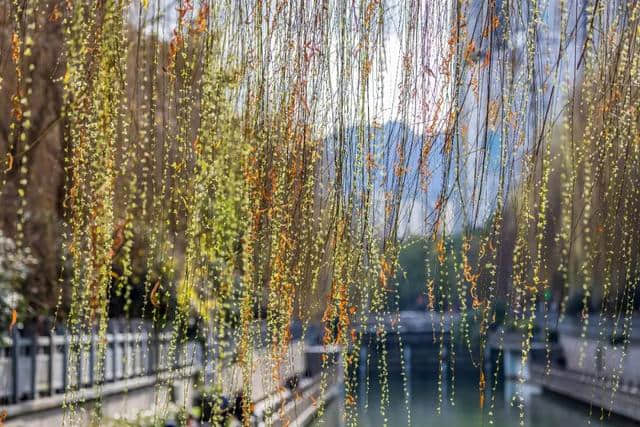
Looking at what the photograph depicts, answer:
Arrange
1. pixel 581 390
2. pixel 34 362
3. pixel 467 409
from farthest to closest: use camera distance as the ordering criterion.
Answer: pixel 467 409 < pixel 581 390 < pixel 34 362

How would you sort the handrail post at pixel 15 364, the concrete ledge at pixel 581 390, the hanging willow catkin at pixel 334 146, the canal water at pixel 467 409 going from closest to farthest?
the hanging willow catkin at pixel 334 146 → the handrail post at pixel 15 364 → the concrete ledge at pixel 581 390 → the canal water at pixel 467 409

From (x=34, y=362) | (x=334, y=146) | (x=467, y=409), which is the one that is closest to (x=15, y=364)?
(x=34, y=362)

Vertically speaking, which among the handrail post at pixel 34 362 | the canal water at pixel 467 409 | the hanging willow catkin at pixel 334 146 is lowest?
the canal water at pixel 467 409

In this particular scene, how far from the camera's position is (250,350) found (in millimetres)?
1410

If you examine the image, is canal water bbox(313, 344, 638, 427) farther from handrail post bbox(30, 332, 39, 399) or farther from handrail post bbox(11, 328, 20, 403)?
handrail post bbox(11, 328, 20, 403)

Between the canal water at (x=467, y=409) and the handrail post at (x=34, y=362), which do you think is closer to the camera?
the handrail post at (x=34, y=362)

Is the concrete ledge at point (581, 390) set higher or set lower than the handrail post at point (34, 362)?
lower

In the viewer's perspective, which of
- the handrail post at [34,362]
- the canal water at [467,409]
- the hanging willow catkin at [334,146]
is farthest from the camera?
the canal water at [467,409]

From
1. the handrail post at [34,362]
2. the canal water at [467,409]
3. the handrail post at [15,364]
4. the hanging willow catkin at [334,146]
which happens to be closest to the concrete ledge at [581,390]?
the canal water at [467,409]

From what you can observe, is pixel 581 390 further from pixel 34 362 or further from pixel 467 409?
pixel 34 362

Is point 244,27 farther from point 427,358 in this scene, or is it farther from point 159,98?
point 427,358

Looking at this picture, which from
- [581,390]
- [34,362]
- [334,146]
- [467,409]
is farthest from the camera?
[467,409]

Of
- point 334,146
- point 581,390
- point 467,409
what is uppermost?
point 334,146

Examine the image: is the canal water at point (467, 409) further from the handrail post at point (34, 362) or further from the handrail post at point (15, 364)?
the handrail post at point (15, 364)
